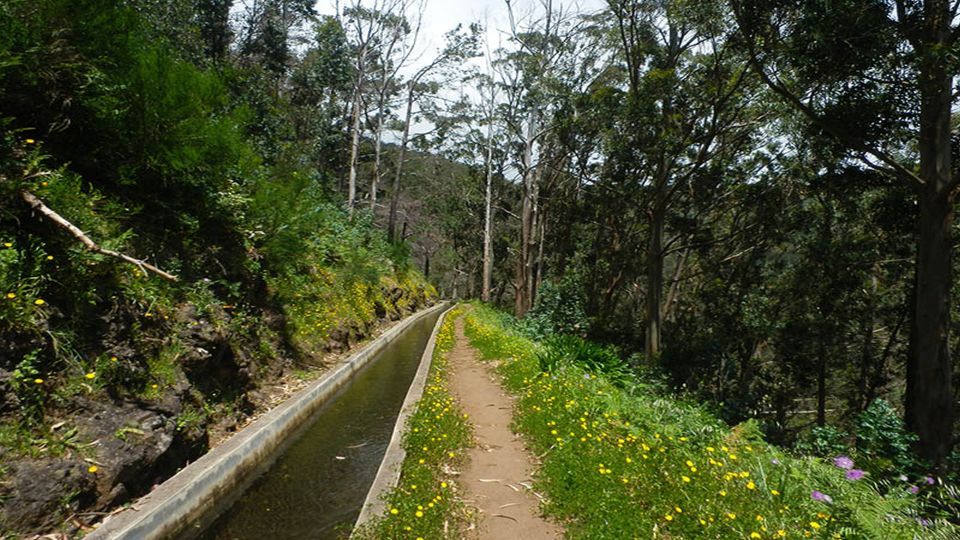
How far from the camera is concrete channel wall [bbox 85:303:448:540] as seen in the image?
3.32 meters

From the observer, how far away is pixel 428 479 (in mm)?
4188

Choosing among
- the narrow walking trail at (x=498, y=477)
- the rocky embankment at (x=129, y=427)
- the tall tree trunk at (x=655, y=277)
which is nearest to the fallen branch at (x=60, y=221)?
the rocky embankment at (x=129, y=427)

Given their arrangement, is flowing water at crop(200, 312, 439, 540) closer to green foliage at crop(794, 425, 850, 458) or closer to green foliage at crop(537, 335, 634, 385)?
green foliage at crop(537, 335, 634, 385)

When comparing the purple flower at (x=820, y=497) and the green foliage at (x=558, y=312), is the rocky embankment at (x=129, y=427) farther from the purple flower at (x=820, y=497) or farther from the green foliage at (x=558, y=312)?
the green foliage at (x=558, y=312)

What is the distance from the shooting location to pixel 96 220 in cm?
444

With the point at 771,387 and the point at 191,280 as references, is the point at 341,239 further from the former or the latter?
the point at 771,387

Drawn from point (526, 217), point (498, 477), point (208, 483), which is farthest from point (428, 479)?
point (526, 217)

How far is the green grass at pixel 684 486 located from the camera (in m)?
3.26

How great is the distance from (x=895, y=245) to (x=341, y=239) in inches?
792

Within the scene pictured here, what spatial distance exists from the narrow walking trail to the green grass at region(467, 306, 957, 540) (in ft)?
0.54

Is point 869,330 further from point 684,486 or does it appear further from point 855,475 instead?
point 684,486

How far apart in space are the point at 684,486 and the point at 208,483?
403cm

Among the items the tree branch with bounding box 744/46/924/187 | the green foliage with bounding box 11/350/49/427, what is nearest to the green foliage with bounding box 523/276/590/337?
the tree branch with bounding box 744/46/924/187

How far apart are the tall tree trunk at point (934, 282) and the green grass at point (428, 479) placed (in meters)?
8.54
